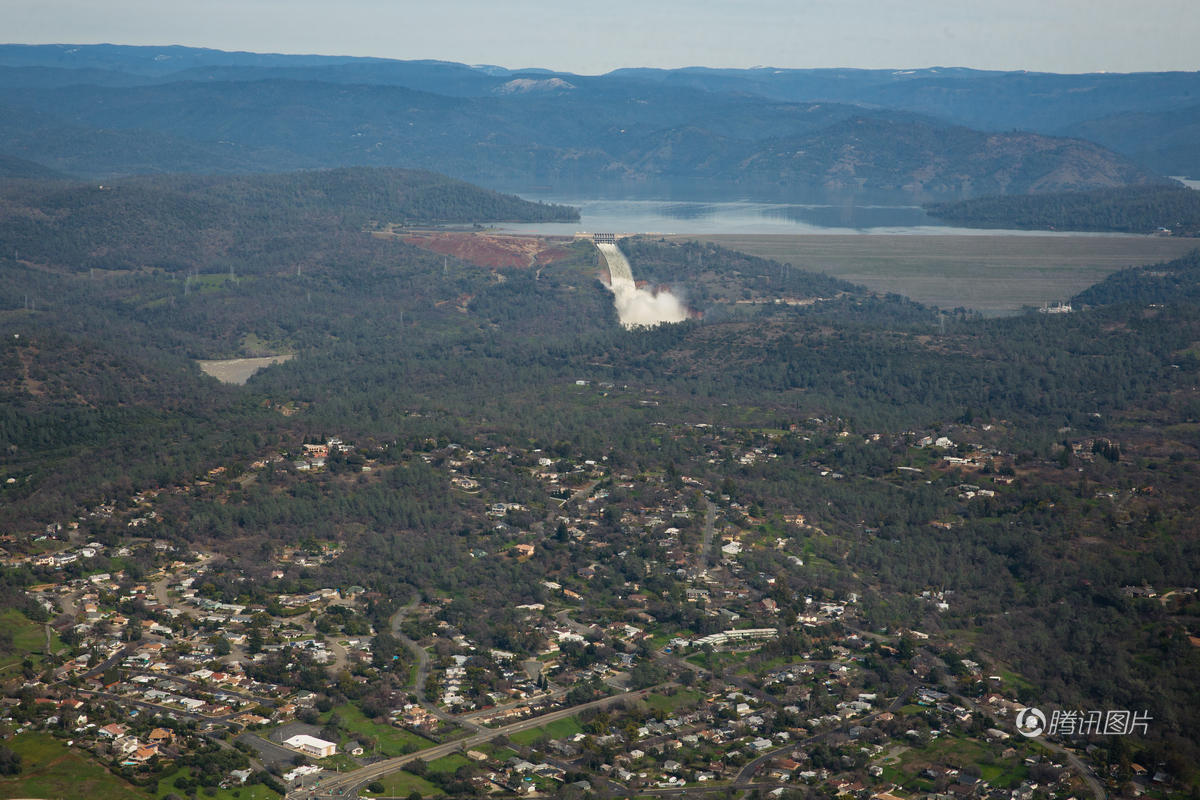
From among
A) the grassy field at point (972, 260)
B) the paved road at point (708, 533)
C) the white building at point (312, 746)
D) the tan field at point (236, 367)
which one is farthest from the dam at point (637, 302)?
the white building at point (312, 746)

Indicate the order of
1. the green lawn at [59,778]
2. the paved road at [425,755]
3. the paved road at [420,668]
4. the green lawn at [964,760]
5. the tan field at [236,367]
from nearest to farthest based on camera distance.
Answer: the green lawn at [59,778] < the paved road at [425,755] < the green lawn at [964,760] < the paved road at [420,668] < the tan field at [236,367]

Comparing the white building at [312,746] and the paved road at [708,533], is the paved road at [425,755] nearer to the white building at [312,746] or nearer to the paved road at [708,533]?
the white building at [312,746]

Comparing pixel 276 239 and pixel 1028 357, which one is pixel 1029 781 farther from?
pixel 276 239

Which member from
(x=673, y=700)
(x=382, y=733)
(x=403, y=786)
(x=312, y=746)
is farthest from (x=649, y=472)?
(x=403, y=786)

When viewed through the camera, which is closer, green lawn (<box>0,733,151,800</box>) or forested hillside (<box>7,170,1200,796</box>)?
green lawn (<box>0,733,151,800</box>)

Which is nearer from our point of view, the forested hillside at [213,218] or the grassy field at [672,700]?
the grassy field at [672,700]

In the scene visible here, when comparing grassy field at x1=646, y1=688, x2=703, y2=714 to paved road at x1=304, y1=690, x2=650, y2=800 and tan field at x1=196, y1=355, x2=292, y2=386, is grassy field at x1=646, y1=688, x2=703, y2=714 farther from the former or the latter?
tan field at x1=196, y1=355, x2=292, y2=386

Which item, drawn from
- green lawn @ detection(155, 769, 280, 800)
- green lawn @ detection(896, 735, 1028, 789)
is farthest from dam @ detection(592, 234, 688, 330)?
green lawn @ detection(155, 769, 280, 800)
